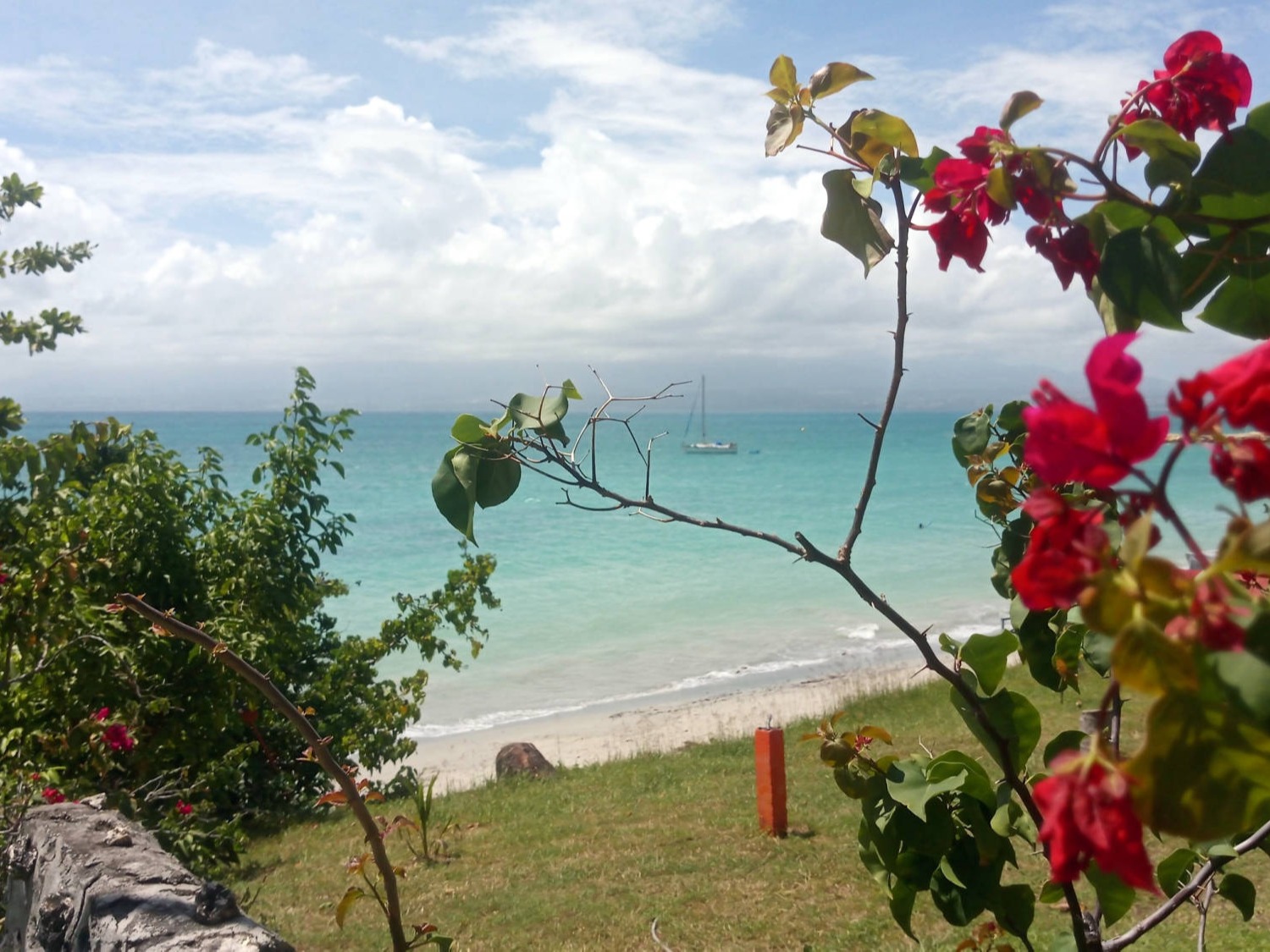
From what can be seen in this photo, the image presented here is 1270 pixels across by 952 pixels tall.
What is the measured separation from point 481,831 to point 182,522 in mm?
2346

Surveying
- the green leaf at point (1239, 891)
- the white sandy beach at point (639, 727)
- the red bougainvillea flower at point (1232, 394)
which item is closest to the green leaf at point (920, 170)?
the red bougainvillea flower at point (1232, 394)

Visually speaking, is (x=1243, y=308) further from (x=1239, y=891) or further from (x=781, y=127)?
(x=1239, y=891)

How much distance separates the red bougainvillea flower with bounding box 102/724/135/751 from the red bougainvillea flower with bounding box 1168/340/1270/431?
4314 millimetres

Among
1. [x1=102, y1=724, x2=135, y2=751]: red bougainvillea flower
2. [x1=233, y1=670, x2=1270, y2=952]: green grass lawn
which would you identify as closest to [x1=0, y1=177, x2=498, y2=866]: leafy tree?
[x1=102, y1=724, x2=135, y2=751]: red bougainvillea flower

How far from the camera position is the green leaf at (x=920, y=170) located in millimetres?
964

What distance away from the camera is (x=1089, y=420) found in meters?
0.40

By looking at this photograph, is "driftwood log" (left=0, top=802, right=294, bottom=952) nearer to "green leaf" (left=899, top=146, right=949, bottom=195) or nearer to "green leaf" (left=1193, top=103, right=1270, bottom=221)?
"green leaf" (left=899, top=146, right=949, bottom=195)

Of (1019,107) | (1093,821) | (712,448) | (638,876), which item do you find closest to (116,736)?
(638,876)

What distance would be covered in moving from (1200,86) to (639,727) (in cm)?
1114

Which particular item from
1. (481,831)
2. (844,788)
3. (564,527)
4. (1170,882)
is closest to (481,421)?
(844,788)

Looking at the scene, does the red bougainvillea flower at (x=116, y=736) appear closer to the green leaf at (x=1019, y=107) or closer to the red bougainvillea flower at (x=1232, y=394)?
Result: the green leaf at (x=1019, y=107)

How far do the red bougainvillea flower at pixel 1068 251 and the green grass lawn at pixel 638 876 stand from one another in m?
2.90

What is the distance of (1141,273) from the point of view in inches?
28.6

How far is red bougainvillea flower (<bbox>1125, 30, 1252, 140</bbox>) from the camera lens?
0.81 m
